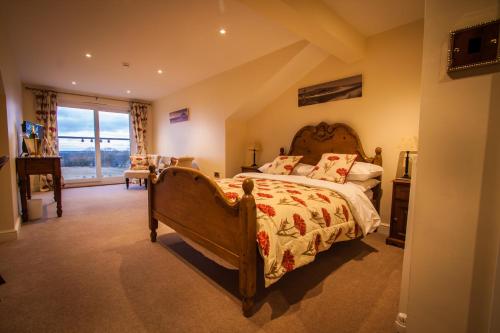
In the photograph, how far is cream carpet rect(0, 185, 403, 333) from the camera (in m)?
1.34

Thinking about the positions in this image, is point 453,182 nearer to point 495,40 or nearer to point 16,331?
point 495,40

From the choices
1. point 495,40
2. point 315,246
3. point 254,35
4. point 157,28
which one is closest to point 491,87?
point 495,40

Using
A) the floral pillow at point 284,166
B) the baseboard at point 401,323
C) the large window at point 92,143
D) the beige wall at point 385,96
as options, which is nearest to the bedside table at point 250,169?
the floral pillow at point 284,166

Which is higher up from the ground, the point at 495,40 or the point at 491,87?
the point at 495,40

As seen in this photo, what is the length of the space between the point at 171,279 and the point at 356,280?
58.5 inches

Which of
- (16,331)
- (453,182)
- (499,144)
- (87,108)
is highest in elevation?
(87,108)

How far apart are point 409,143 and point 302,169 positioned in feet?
4.28

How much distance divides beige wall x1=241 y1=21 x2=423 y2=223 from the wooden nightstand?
37 cm

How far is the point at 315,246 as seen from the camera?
1695 millimetres

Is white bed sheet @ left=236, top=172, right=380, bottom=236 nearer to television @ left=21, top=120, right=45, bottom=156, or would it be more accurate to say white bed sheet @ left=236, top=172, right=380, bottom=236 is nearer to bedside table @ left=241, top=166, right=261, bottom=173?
bedside table @ left=241, top=166, right=261, bottom=173

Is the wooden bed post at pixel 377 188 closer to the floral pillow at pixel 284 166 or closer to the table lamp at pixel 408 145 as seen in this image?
the table lamp at pixel 408 145

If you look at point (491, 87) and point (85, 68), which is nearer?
point (491, 87)

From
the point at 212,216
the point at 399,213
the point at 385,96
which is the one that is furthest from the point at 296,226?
the point at 385,96

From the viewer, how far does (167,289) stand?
5.44 ft
